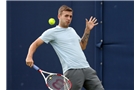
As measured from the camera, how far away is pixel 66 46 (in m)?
4.90

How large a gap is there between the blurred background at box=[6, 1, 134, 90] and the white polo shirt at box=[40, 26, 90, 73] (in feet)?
5.40

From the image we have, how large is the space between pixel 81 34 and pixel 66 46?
1742 mm

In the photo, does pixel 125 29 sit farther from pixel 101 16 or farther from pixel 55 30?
pixel 55 30

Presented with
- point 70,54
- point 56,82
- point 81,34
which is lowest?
point 56,82

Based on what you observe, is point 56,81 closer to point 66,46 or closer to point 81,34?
point 66,46

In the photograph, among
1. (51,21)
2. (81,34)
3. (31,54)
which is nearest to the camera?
(31,54)

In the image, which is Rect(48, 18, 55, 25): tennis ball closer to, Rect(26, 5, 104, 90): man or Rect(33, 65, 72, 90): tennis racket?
Rect(26, 5, 104, 90): man

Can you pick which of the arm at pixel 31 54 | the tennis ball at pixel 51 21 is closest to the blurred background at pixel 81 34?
the tennis ball at pixel 51 21

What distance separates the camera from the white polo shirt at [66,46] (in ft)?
16.0

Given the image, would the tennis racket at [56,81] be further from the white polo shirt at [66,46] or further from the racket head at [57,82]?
the white polo shirt at [66,46]

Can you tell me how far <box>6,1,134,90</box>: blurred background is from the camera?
648 centimetres

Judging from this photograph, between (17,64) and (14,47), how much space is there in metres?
0.27

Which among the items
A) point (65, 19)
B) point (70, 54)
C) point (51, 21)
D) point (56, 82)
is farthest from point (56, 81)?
point (51, 21)

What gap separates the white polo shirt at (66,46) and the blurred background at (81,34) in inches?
64.8
